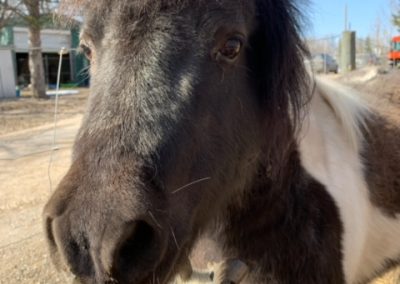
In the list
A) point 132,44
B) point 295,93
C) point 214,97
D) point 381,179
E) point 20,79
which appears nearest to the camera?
point 132,44

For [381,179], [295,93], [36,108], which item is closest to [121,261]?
[295,93]

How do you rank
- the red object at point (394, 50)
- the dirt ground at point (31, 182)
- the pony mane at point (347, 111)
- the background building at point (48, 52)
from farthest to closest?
the background building at point (48, 52)
the red object at point (394, 50)
the dirt ground at point (31, 182)
the pony mane at point (347, 111)

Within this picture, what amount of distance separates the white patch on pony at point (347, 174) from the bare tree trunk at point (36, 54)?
55.2ft

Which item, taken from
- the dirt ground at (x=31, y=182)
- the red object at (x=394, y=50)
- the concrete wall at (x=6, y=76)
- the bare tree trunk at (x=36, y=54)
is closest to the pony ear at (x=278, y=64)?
the dirt ground at (x=31, y=182)

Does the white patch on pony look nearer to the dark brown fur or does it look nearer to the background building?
the dark brown fur

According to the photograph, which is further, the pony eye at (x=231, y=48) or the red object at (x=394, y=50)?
the red object at (x=394, y=50)

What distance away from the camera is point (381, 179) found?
257cm

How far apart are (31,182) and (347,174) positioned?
502 centimetres

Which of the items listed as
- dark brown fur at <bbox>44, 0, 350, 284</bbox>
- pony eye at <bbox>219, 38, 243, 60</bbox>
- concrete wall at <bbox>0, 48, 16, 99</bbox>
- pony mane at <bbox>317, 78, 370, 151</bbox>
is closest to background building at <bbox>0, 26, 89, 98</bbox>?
concrete wall at <bbox>0, 48, 16, 99</bbox>

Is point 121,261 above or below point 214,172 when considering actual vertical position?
below

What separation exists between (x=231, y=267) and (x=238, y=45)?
101 centimetres

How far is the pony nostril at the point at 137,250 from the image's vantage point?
52.0 inches

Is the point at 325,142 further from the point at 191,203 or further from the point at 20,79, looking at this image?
the point at 20,79

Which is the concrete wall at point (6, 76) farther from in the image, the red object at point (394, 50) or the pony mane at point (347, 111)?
the pony mane at point (347, 111)
